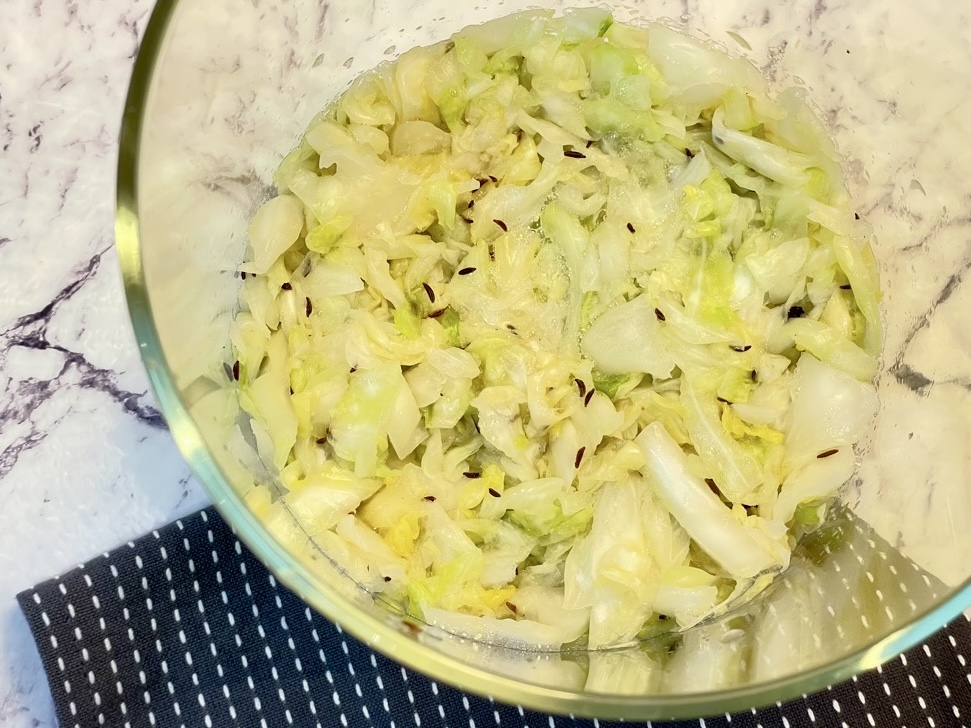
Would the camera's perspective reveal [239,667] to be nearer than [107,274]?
Yes

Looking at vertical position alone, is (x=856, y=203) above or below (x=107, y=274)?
above

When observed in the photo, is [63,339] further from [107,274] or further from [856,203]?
[856,203]

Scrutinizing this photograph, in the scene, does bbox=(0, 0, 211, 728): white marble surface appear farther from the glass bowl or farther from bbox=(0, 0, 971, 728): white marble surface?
the glass bowl

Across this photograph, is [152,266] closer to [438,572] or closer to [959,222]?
[438,572]

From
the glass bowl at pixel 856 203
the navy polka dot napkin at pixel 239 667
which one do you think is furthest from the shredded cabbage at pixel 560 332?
the navy polka dot napkin at pixel 239 667

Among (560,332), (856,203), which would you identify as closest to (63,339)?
(560,332)

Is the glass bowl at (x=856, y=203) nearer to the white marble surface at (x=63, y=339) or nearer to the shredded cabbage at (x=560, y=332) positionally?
the shredded cabbage at (x=560, y=332)
